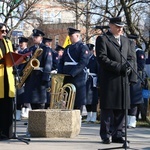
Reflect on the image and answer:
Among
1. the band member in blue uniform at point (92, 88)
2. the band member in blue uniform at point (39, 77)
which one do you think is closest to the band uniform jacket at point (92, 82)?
the band member in blue uniform at point (92, 88)

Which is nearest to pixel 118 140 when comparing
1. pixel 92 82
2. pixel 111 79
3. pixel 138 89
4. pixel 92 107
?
pixel 111 79

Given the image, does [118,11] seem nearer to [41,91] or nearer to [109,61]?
[41,91]

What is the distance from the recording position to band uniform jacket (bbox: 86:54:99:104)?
14109 mm

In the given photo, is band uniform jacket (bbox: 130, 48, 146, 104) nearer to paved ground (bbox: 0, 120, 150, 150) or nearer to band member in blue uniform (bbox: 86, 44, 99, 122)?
paved ground (bbox: 0, 120, 150, 150)

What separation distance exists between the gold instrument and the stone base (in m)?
0.96

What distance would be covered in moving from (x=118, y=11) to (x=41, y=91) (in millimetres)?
8592

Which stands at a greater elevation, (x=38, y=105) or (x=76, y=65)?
(x=76, y=65)

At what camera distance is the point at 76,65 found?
37.1ft

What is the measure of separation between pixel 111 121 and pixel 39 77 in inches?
136

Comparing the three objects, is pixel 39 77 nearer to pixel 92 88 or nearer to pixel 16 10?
pixel 92 88

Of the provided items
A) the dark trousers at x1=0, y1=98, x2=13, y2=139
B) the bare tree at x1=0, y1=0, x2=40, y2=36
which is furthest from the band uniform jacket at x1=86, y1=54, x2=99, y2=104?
Answer: the bare tree at x1=0, y1=0, x2=40, y2=36

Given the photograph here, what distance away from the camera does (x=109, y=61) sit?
888 cm

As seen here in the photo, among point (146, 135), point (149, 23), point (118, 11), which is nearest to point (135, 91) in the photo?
point (146, 135)

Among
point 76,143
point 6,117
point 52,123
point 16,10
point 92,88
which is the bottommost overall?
point 76,143
